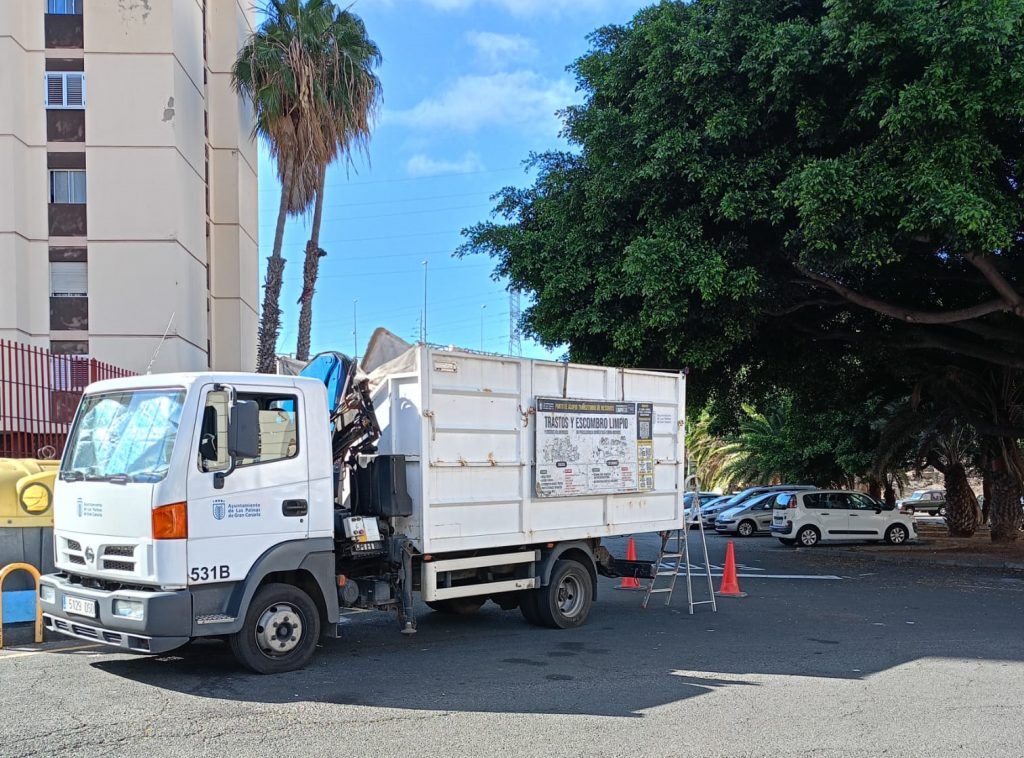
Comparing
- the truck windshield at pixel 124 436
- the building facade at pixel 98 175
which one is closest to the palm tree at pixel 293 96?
the building facade at pixel 98 175

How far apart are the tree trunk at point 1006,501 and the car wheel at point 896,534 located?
7.48 ft

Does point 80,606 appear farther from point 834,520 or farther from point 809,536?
point 834,520

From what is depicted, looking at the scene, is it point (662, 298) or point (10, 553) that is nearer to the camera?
point (10, 553)

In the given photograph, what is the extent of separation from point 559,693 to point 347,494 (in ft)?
9.42

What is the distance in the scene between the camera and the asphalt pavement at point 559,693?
595 cm

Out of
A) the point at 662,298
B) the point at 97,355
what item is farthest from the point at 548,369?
the point at 97,355

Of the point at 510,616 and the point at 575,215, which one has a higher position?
the point at 575,215

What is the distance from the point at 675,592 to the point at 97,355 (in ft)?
62.5

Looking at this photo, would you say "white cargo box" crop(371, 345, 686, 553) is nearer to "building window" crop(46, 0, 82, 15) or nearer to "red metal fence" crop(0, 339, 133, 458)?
"red metal fence" crop(0, 339, 133, 458)

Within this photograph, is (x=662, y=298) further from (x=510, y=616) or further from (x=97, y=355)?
(x=97, y=355)

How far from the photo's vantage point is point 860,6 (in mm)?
12188

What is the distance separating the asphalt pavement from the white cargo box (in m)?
1.21

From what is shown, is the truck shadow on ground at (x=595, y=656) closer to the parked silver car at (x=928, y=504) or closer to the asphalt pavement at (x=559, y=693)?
the asphalt pavement at (x=559, y=693)

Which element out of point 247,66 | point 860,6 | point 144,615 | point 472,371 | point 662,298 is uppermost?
point 247,66
